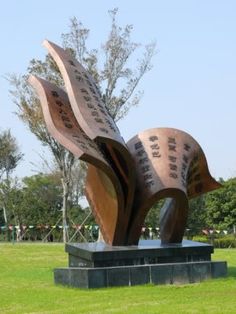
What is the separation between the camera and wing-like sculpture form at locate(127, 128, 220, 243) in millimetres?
12289

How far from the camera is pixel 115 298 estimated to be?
385 inches

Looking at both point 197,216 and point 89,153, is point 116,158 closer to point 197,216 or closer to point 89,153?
point 89,153

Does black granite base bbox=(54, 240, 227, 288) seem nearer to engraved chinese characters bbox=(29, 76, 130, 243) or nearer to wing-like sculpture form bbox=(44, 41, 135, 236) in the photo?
engraved chinese characters bbox=(29, 76, 130, 243)

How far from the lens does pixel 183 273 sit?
39.1ft

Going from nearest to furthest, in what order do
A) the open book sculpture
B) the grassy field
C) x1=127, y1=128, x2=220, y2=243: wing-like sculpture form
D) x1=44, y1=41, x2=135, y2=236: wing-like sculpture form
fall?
the grassy field
x1=44, y1=41, x2=135, y2=236: wing-like sculpture form
the open book sculpture
x1=127, y1=128, x2=220, y2=243: wing-like sculpture form

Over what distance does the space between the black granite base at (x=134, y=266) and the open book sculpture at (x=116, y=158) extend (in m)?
0.66

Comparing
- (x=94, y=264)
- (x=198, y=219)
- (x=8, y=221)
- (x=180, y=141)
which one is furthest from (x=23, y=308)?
(x=8, y=221)

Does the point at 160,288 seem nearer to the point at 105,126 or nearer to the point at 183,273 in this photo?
the point at 183,273

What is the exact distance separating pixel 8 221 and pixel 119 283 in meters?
30.4

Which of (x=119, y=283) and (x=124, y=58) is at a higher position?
(x=124, y=58)

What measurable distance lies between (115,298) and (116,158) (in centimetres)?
311

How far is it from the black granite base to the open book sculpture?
66 cm

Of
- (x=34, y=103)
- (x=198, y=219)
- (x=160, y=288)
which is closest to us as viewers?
(x=160, y=288)

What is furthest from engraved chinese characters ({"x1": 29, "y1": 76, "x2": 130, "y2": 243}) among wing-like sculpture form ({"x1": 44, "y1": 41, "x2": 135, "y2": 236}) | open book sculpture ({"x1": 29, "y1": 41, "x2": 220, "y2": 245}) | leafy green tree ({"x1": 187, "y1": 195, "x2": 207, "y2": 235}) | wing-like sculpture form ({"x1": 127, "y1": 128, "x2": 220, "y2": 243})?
leafy green tree ({"x1": 187, "y1": 195, "x2": 207, "y2": 235})
